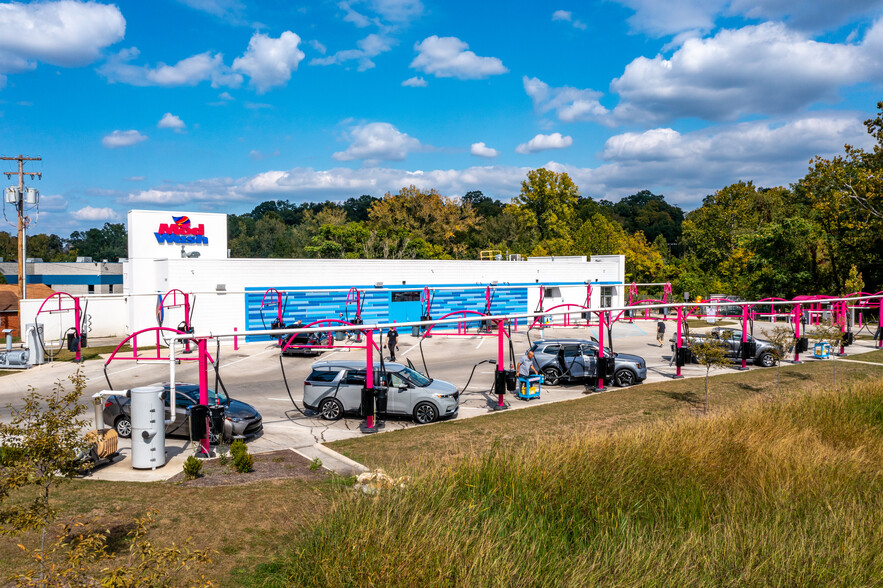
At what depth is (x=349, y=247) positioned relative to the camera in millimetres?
66438

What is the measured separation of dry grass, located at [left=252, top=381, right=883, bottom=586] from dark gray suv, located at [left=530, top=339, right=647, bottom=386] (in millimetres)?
10634

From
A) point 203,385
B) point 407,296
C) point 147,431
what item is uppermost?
point 407,296

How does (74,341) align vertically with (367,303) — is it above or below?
below

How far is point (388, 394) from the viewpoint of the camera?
18.6 metres

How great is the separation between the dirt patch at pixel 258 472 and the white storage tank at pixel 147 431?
901 millimetres

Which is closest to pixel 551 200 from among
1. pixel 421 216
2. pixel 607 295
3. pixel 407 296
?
pixel 421 216

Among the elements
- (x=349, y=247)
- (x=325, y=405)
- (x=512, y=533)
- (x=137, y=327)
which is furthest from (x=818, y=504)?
(x=349, y=247)

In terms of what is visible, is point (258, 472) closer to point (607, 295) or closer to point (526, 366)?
point (526, 366)

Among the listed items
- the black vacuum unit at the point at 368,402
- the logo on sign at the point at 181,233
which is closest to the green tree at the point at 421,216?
the logo on sign at the point at 181,233

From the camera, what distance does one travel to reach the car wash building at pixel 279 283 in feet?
119

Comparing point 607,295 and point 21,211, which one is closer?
point 21,211

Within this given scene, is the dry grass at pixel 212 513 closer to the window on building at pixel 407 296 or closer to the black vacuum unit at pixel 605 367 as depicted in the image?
the black vacuum unit at pixel 605 367

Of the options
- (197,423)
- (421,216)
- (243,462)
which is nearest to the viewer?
(243,462)

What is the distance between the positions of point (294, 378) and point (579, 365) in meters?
11.6
